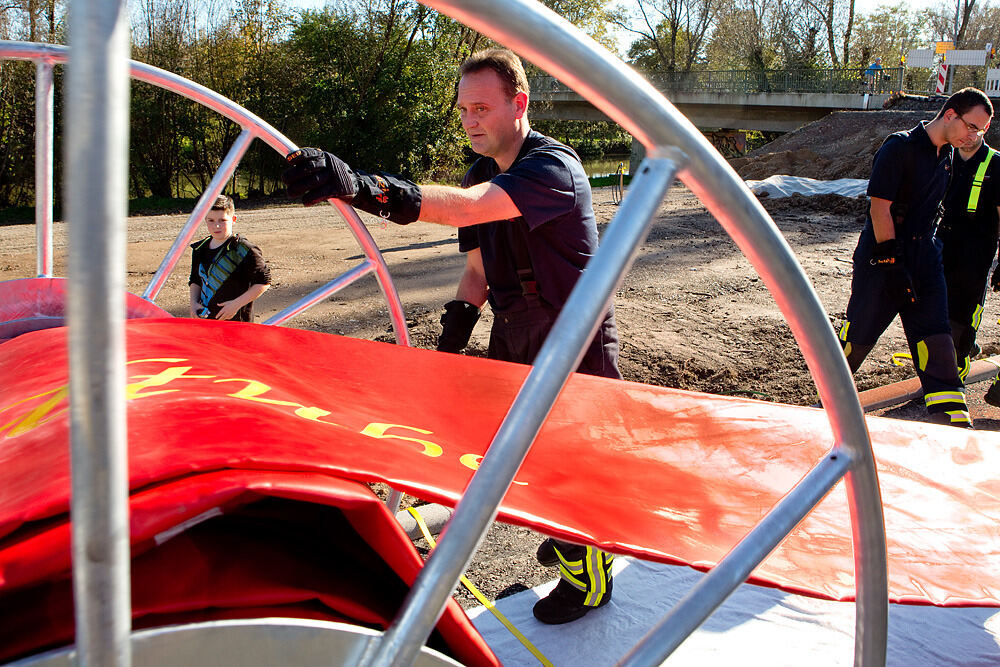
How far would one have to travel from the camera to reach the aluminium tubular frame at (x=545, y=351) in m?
0.51

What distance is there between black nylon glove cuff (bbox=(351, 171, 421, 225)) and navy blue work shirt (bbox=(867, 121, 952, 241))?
9.81ft

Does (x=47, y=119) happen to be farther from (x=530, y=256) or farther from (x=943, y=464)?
(x=943, y=464)

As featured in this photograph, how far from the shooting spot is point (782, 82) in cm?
3119

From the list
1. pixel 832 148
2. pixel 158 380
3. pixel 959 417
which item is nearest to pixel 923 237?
pixel 959 417

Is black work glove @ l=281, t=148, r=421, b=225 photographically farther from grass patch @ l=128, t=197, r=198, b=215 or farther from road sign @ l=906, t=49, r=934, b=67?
road sign @ l=906, t=49, r=934, b=67

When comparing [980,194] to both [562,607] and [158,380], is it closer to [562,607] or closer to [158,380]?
[562,607]

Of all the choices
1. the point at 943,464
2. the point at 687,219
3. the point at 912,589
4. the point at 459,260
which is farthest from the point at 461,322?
the point at 687,219

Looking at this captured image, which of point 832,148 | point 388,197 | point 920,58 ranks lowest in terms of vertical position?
point 388,197

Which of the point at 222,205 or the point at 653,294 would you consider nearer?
the point at 222,205

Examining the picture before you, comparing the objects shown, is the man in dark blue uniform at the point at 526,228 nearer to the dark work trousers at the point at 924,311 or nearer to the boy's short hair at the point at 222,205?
the boy's short hair at the point at 222,205

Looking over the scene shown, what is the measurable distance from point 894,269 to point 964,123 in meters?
0.76

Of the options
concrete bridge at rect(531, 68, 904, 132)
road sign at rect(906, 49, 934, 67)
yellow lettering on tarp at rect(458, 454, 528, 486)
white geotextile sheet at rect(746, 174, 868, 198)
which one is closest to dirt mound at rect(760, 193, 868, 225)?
white geotextile sheet at rect(746, 174, 868, 198)

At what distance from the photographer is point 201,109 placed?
18.4 meters

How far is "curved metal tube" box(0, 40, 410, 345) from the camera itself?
1.96 meters
